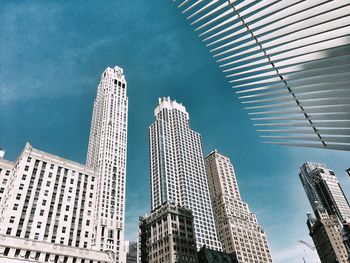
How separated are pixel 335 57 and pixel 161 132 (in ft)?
502

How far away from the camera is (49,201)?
7225 cm

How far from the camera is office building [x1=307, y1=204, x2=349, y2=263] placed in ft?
520

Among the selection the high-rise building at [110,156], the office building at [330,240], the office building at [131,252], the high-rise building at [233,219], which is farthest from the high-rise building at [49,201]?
the office building at [330,240]

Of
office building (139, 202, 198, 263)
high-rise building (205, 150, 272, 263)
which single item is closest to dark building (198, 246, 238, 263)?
office building (139, 202, 198, 263)

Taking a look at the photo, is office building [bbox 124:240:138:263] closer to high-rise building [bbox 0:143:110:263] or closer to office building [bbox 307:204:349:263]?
high-rise building [bbox 0:143:110:263]

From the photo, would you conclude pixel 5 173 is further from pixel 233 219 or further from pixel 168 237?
pixel 233 219

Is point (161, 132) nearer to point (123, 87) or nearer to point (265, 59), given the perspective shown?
point (123, 87)

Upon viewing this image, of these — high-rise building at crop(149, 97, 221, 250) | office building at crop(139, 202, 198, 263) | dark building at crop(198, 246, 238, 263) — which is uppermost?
high-rise building at crop(149, 97, 221, 250)

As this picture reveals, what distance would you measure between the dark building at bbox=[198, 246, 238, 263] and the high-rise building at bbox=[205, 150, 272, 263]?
1198 inches

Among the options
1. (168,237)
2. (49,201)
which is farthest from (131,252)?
(49,201)

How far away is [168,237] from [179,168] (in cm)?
6447

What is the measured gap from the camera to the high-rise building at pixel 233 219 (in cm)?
14138

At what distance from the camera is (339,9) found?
1716 centimetres

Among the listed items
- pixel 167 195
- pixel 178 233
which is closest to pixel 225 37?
pixel 178 233
